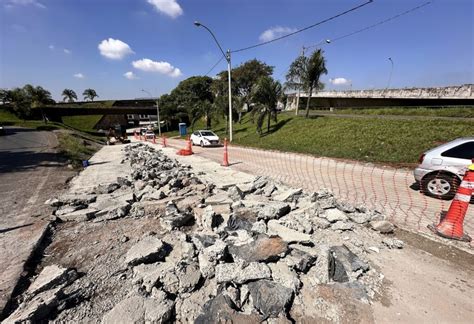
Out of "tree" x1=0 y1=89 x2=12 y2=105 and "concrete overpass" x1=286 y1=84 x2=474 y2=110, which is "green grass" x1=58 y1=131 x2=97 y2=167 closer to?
"concrete overpass" x1=286 y1=84 x2=474 y2=110

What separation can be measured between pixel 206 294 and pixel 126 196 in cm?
444

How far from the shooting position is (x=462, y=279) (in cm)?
286

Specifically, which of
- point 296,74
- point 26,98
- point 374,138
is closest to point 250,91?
point 296,74

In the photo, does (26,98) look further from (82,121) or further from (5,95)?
(82,121)

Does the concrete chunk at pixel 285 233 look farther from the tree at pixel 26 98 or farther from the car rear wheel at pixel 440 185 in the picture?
the tree at pixel 26 98

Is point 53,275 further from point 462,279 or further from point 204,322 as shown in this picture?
point 462,279

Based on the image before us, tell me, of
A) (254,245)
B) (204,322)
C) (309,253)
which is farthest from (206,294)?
(309,253)

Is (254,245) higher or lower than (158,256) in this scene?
higher

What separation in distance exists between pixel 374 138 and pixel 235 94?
37.3 metres

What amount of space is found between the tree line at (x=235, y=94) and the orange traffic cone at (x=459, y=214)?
55.2ft

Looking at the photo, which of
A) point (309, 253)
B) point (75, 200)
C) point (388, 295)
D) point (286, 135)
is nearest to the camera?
point (388, 295)

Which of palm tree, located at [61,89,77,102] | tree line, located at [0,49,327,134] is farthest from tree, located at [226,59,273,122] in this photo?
palm tree, located at [61,89,77,102]

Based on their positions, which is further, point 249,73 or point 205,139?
point 249,73

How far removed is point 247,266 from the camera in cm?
282
